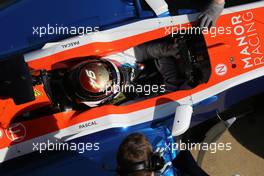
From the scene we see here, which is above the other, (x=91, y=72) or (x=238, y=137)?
(x=91, y=72)

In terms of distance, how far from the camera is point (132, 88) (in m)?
3.64

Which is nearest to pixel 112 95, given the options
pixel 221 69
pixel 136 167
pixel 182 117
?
pixel 182 117

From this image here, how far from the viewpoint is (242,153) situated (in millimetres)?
4348

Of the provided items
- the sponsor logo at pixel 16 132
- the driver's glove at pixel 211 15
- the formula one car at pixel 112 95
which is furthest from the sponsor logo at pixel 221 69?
the sponsor logo at pixel 16 132

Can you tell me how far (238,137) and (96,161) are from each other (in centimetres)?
155

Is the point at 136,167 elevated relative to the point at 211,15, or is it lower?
lower

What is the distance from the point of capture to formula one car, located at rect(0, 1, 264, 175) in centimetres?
341

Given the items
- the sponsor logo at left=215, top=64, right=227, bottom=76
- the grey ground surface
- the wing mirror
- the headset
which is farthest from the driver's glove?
the headset

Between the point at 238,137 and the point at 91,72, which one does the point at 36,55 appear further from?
the point at 238,137

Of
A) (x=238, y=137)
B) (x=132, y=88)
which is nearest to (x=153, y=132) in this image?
(x=132, y=88)

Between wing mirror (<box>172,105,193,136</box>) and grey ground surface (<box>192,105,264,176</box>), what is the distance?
3.23ft

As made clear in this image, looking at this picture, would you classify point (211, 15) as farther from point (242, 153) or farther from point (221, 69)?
point (242, 153)

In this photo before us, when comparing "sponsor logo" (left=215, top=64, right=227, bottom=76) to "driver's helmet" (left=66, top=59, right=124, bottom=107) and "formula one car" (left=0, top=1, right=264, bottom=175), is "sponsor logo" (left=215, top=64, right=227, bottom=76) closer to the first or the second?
"formula one car" (left=0, top=1, right=264, bottom=175)

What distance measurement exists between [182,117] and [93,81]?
741mm
